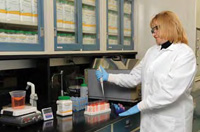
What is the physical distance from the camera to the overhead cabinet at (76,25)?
2.11 meters

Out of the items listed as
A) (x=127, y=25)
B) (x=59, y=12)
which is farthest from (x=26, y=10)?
(x=127, y=25)

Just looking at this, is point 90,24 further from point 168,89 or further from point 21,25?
point 168,89

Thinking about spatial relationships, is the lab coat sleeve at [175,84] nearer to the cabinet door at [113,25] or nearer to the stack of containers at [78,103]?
the stack of containers at [78,103]

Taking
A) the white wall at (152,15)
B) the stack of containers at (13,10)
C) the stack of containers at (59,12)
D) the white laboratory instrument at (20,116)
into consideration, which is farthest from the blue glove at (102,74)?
the white wall at (152,15)

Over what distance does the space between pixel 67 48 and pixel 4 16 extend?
63 centimetres

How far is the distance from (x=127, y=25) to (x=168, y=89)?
5.00ft

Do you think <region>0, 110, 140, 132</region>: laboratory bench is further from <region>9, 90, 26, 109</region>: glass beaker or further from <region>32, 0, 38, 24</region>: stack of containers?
<region>32, 0, 38, 24</region>: stack of containers

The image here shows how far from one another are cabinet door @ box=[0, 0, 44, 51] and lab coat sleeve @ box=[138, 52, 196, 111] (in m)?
0.96

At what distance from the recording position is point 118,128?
191 cm

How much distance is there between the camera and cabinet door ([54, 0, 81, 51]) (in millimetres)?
2090

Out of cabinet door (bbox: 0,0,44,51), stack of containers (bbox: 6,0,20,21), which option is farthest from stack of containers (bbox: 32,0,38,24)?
stack of containers (bbox: 6,0,20,21)

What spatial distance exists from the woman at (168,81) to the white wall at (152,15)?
3.35 ft

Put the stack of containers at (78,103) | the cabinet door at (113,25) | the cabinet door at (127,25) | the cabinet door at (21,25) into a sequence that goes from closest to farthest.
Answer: the cabinet door at (21,25) → the stack of containers at (78,103) → the cabinet door at (113,25) → the cabinet door at (127,25)

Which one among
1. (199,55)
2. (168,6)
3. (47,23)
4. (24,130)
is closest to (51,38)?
(47,23)
